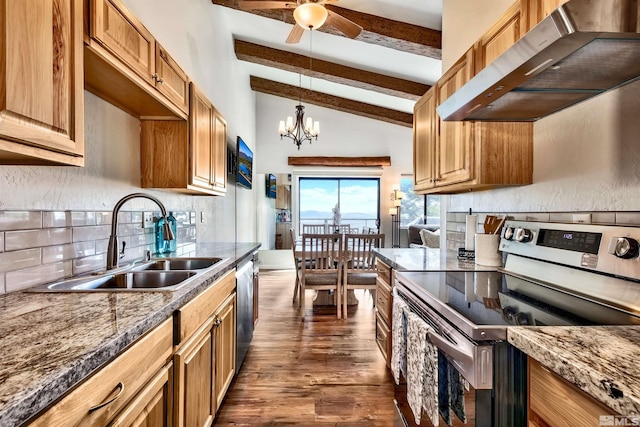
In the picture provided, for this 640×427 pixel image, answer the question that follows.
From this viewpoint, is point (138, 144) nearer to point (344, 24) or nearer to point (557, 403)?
point (344, 24)

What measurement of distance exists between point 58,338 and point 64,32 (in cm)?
87

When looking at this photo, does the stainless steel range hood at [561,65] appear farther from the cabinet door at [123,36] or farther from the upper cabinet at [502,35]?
the cabinet door at [123,36]

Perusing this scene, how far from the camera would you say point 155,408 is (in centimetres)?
101

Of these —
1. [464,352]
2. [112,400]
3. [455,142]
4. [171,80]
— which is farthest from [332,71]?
[112,400]

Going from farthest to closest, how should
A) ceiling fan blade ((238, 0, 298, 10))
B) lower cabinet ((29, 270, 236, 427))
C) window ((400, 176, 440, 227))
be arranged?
window ((400, 176, 440, 227)), ceiling fan blade ((238, 0, 298, 10)), lower cabinet ((29, 270, 236, 427))

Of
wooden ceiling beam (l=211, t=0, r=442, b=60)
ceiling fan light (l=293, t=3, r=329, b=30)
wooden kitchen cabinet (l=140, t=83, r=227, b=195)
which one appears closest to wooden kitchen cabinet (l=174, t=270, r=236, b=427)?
wooden kitchen cabinet (l=140, t=83, r=227, b=195)

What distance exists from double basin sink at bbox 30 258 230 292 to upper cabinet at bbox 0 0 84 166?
0.53 metres

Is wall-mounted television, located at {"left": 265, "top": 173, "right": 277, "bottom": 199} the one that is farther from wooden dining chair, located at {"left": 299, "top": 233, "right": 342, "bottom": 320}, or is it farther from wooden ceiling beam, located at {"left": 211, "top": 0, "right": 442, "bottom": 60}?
wooden ceiling beam, located at {"left": 211, "top": 0, "right": 442, "bottom": 60}

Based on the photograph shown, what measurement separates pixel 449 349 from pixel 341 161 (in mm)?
5701

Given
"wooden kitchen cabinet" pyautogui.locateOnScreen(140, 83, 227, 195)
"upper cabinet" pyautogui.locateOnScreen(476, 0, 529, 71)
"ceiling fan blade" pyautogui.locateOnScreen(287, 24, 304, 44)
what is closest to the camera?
"upper cabinet" pyautogui.locateOnScreen(476, 0, 529, 71)

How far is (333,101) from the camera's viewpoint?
6.02 m

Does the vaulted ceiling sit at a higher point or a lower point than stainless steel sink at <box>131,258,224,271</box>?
higher

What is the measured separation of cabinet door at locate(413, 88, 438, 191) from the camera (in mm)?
2344

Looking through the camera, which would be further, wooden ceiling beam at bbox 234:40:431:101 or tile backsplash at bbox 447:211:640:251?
wooden ceiling beam at bbox 234:40:431:101
